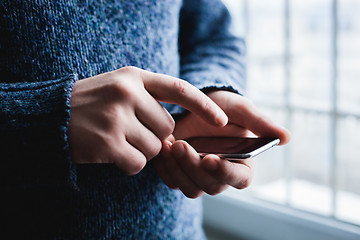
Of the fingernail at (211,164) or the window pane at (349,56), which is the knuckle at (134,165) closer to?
the fingernail at (211,164)

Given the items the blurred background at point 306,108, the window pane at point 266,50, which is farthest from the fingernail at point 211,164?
the window pane at point 266,50

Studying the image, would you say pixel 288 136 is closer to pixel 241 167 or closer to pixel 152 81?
pixel 241 167

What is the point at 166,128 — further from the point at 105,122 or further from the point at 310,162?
the point at 310,162

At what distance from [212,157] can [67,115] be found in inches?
6.8

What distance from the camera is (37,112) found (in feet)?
1.17

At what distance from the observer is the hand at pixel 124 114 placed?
0.35 m

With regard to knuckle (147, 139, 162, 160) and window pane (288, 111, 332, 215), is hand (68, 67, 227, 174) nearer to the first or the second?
knuckle (147, 139, 162, 160)

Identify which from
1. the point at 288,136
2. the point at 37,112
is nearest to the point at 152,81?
the point at 37,112

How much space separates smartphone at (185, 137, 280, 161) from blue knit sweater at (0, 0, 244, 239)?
0.07 meters

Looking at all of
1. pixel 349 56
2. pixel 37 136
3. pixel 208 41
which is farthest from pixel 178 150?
pixel 349 56

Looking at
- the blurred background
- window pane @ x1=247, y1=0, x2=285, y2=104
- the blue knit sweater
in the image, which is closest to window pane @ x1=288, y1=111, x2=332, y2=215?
the blurred background

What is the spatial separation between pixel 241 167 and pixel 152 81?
0.16 metres

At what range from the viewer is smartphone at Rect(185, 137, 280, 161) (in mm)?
411

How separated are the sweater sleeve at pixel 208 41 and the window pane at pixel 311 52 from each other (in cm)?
35
